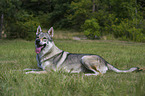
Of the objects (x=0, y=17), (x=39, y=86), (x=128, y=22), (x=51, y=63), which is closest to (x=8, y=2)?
(x=0, y=17)

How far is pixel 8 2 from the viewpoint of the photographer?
19125mm

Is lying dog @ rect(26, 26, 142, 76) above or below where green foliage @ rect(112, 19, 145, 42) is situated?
above

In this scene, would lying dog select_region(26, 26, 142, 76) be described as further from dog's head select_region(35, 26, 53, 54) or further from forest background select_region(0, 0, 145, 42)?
forest background select_region(0, 0, 145, 42)

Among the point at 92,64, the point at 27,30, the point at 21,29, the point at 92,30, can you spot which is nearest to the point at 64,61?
the point at 92,64

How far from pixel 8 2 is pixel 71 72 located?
16.1 m

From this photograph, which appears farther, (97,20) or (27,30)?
(97,20)

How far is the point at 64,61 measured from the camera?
218 inches

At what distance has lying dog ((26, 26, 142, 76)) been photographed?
528cm

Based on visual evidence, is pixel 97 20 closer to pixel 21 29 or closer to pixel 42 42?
pixel 21 29

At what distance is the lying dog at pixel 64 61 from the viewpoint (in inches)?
208

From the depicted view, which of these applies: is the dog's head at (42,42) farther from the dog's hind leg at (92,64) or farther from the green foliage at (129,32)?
the green foliage at (129,32)

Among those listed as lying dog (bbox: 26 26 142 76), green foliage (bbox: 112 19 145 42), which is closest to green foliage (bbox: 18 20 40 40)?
green foliage (bbox: 112 19 145 42)

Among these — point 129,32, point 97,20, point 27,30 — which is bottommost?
point 129,32

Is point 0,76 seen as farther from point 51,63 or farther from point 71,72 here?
point 71,72
